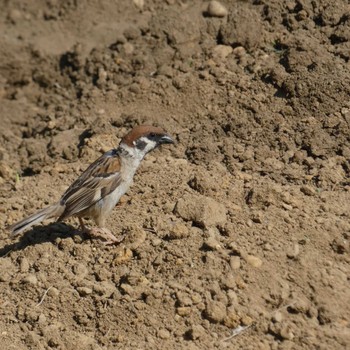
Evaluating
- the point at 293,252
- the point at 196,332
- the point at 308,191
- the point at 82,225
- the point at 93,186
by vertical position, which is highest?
the point at 308,191

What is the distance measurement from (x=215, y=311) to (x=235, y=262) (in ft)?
1.70

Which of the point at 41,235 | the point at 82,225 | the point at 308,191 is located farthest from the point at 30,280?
the point at 308,191

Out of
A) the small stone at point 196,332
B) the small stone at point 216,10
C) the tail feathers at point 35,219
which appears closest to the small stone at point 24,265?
the tail feathers at point 35,219

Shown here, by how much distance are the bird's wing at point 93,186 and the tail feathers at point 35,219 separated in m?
0.10

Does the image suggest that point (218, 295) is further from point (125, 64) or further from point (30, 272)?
point (125, 64)

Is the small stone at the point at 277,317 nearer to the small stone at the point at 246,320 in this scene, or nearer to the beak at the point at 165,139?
the small stone at the point at 246,320

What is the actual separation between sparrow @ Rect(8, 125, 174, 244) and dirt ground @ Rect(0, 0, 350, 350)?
250mm

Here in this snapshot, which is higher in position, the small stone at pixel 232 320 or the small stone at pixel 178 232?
the small stone at pixel 178 232

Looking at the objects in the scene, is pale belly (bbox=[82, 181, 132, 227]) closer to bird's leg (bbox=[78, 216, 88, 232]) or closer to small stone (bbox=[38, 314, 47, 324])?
bird's leg (bbox=[78, 216, 88, 232])

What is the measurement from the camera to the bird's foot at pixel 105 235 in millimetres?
7150

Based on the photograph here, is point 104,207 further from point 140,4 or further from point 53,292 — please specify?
point 140,4

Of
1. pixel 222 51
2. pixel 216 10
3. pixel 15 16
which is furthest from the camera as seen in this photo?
pixel 15 16

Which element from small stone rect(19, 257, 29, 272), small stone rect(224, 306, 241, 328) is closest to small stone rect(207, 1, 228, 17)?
small stone rect(19, 257, 29, 272)

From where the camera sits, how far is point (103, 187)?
748 centimetres
